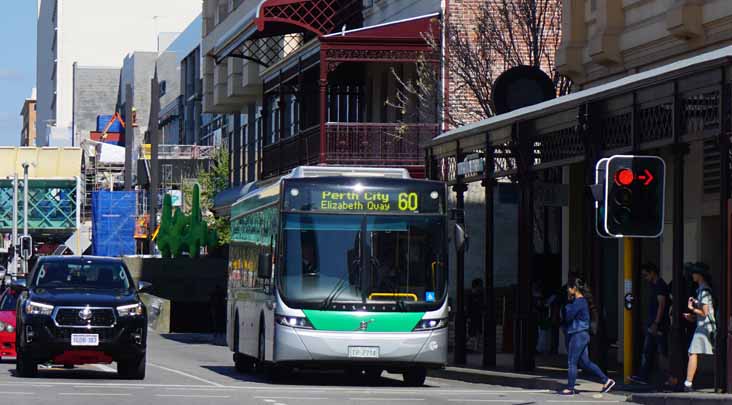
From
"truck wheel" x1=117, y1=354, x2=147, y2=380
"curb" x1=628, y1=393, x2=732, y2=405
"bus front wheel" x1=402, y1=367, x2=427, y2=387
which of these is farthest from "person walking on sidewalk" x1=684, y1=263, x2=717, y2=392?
"truck wheel" x1=117, y1=354, x2=147, y2=380

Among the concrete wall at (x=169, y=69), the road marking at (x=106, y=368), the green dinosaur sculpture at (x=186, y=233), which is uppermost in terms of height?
the concrete wall at (x=169, y=69)

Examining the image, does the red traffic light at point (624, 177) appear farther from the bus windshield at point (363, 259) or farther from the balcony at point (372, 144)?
the balcony at point (372, 144)

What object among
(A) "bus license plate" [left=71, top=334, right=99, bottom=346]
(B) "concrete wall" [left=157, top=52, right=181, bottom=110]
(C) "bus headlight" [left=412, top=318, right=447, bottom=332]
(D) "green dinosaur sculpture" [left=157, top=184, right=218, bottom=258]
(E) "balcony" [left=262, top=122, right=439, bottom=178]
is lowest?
(A) "bus license plate" [left=71, top=334, right=99, bottom=346]

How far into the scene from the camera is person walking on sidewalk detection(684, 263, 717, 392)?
777 inches

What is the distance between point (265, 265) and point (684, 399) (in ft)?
22.4

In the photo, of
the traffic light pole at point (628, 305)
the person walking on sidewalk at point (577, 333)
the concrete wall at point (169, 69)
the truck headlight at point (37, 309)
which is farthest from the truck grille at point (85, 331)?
the concrete wall at point (169, 69)

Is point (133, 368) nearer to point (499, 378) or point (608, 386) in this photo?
point (499, 378)

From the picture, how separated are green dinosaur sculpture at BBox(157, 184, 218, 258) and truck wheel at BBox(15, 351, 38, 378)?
3733 cm

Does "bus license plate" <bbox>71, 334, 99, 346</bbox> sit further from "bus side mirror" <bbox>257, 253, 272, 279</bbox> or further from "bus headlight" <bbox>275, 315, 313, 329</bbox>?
"bus headlight" <bbox>275, 315, 313, 329</bbox>

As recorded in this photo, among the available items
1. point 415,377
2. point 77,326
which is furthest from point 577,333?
point 77,326

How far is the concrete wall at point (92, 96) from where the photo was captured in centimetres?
15025

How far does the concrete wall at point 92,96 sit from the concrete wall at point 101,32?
15.7 feet

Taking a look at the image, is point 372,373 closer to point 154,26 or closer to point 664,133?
point 664,133

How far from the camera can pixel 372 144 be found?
39.7m
